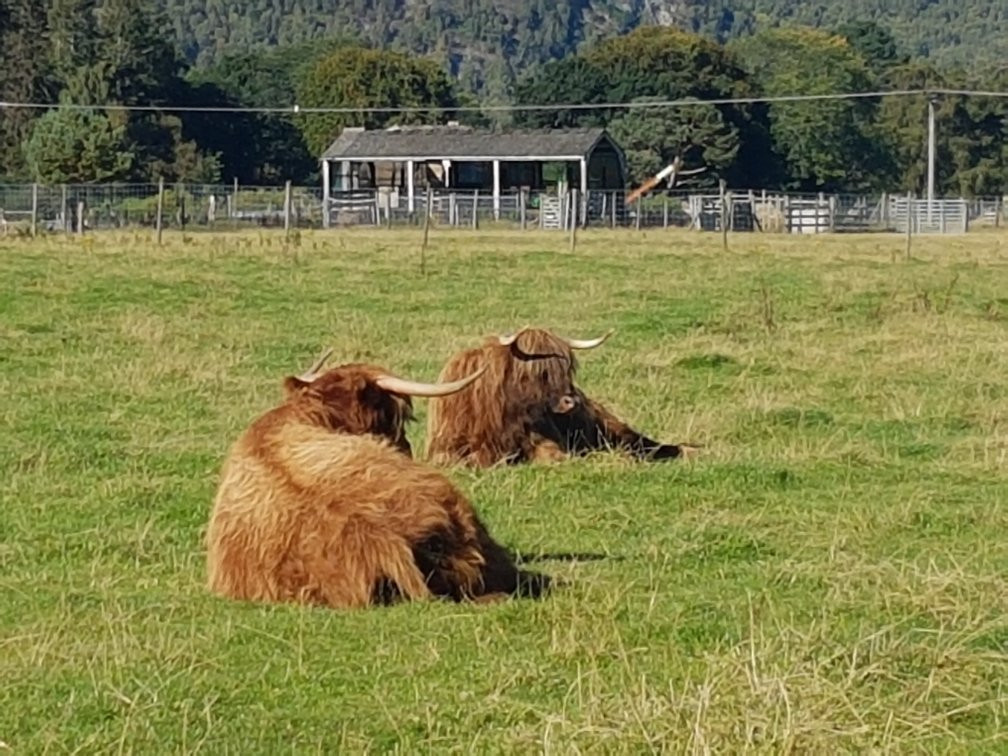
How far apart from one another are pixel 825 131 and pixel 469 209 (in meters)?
30.8

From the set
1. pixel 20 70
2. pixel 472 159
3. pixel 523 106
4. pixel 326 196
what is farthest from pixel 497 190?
pixel 20 70

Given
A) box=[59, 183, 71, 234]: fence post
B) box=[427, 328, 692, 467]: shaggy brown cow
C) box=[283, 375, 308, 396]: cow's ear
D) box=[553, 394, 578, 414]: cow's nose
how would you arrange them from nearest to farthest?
box=[283, 375, 308, 396]: cow's ear
box=[427, 328, 692, 467]: shaggy brown cow
box=[553, 394, 578, 414]: cow's nose
box=[59, 183, 71, 234]: fence post

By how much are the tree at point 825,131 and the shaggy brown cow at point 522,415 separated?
77821 millimetres

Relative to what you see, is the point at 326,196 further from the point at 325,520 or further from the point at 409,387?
the point at 325,520

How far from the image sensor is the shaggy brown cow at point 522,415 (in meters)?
11.5

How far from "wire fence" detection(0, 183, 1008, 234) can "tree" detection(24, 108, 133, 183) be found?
6144 mm

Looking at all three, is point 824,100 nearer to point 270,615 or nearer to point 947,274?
point 947,274

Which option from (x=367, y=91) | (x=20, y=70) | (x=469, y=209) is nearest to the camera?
(x=469, y=209)

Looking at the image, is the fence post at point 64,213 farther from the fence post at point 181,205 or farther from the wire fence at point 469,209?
the fence post at point 181,205

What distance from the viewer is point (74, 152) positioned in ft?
221

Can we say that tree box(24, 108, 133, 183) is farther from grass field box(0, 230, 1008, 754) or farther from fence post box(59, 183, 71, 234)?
grass field box(0, 230, 1008, 754)

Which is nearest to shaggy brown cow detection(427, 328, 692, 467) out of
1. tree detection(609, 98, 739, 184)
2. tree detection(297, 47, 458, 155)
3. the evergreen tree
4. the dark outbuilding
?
the dark outbuilding

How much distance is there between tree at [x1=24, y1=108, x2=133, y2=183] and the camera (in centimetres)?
6694

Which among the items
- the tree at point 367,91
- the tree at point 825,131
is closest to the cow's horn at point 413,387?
the tree at point 825,131
